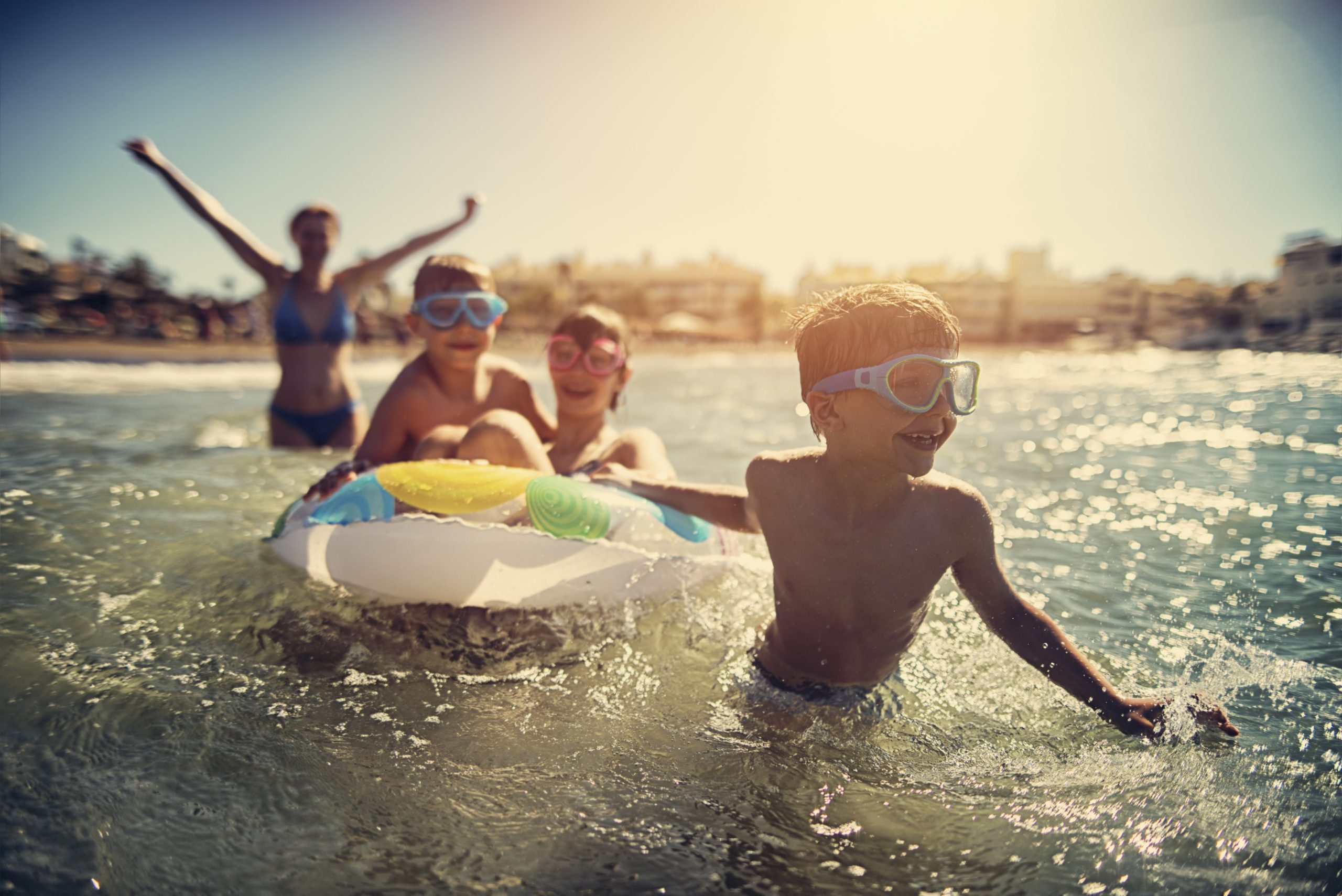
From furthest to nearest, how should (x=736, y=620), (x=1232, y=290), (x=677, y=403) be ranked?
(x=1232, y=290), (x=677, y=403), (x=736, y=620)

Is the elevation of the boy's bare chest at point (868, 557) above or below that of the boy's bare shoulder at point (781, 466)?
below

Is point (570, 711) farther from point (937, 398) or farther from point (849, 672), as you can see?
point (937, 398)

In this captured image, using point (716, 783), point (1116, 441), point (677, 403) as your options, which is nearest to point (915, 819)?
point (716, 783)

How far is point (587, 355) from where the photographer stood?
3.62 metres

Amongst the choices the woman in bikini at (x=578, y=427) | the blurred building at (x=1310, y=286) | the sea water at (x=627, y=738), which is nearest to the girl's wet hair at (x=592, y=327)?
the woman in bikini at (x=578, y=427)

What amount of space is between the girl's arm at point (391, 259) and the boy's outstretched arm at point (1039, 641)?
158 inches

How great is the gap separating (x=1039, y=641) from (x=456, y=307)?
2991 mm

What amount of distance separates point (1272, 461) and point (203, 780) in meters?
7.93

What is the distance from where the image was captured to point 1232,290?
2716 cm

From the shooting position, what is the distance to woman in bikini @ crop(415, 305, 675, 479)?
329cm

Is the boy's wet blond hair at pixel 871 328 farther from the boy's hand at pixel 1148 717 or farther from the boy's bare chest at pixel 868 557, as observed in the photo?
the boy's hand at pixel 1148 717

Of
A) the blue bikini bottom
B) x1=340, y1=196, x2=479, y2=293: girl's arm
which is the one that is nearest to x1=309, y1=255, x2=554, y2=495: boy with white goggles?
x1=340, y1=196, x2=479, y2=293: girl's arm

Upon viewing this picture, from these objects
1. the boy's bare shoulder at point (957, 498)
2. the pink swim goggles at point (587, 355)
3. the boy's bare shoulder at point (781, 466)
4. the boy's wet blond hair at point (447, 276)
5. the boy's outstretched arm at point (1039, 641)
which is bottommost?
the boy's outstretched arm at point (1039, 641)

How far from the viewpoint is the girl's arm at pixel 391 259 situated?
488 centimetres
